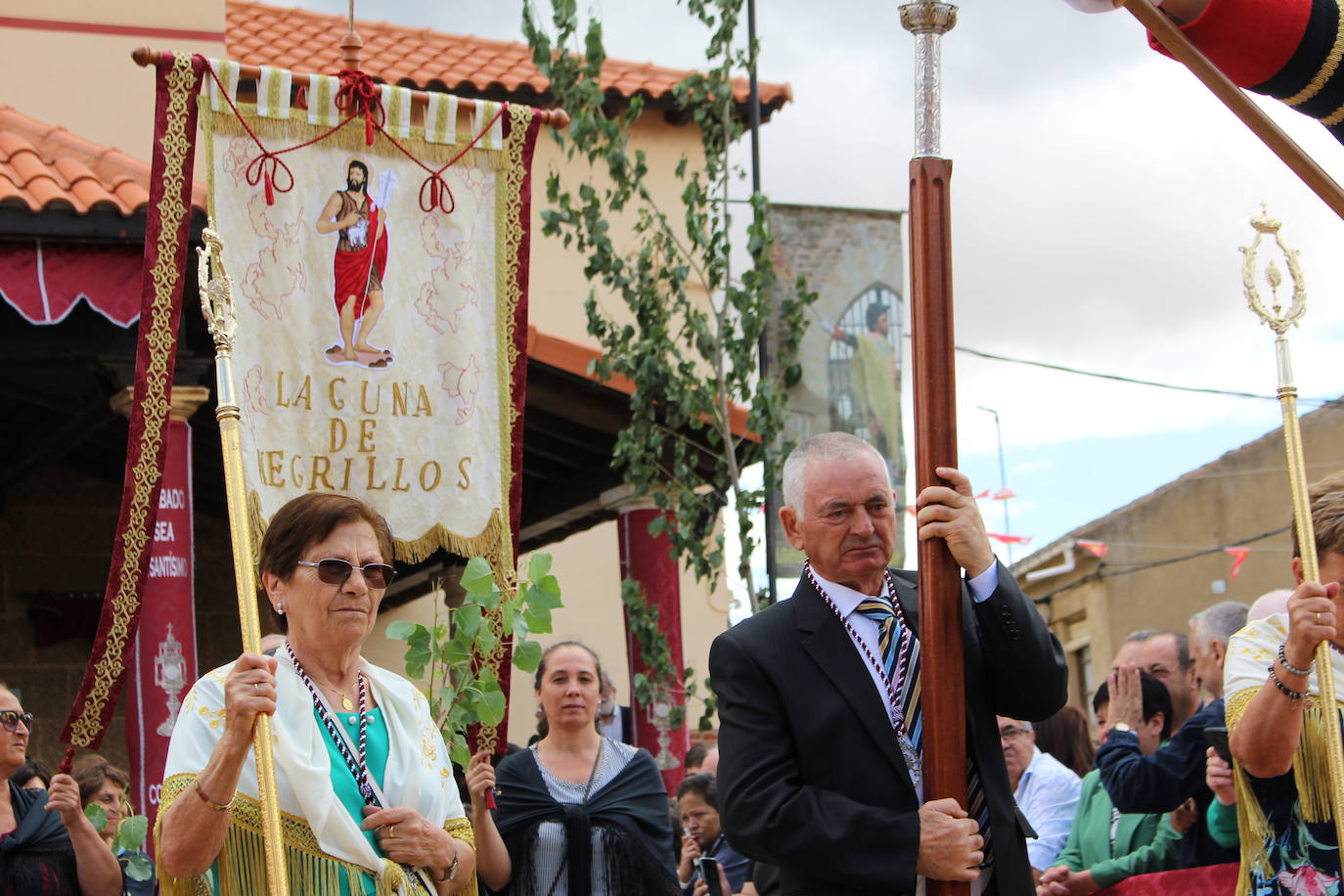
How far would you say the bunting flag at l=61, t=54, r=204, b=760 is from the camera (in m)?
6.48

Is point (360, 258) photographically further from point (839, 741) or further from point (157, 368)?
point (839, 741)

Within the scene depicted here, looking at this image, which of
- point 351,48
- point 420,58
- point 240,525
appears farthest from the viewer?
point 420,58

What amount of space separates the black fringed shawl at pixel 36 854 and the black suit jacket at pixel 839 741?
2.73m

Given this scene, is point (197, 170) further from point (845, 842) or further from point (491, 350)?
point (845, 842)

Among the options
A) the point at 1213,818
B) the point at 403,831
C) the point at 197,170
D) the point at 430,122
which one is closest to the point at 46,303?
the point at 197,170

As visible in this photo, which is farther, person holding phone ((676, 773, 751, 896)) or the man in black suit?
person holding phone ((676, 773, 751, 896))

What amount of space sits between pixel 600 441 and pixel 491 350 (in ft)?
13.4

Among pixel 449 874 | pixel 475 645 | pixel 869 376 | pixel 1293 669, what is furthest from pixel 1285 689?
pixel 869 376

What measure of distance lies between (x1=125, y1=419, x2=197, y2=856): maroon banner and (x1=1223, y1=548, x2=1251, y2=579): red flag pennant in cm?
1834

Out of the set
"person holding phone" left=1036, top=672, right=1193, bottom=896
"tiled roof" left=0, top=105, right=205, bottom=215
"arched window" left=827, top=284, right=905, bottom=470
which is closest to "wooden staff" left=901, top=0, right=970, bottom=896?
"person holding phone" left=1036, top=672, right=1193, bottom=896

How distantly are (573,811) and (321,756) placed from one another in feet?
7.42

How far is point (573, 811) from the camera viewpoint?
581cm

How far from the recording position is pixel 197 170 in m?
9.59

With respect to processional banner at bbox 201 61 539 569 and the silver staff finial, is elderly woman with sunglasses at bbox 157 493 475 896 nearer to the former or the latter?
the silver staff finial
